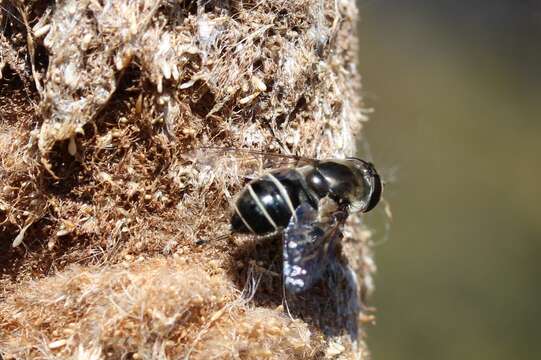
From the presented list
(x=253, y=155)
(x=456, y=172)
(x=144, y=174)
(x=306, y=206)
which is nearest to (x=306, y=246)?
(x=306, y=206)

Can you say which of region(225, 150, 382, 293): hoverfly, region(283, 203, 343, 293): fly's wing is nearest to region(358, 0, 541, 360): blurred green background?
region(225, 150, 382, 293): hoverfly

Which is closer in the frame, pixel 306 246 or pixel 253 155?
pixel 306 246

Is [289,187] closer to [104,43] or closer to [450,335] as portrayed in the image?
[104,43]

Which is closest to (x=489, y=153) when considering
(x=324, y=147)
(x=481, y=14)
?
(x=481, y=14)

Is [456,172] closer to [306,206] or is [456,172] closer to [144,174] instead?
[306,206]

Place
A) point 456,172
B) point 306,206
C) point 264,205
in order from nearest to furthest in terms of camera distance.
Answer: point 264,205 → point 306,206 → point 456,172

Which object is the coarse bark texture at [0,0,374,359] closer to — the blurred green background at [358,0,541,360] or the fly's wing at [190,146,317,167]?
the fly's wing at [190,146,317,167]

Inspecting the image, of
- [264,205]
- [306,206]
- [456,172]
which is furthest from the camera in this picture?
[456,172]

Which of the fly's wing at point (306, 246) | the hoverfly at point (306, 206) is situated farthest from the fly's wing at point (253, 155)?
the fly's wing at point (306, 246)
